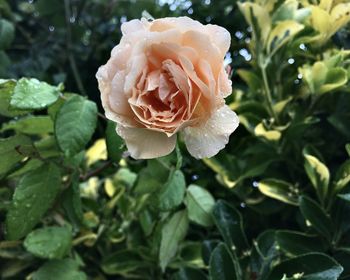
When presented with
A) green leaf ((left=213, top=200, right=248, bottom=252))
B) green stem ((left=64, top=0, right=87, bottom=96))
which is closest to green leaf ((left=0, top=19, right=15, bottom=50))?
green stem ((left=64, top=0, right=87, bottom=96))

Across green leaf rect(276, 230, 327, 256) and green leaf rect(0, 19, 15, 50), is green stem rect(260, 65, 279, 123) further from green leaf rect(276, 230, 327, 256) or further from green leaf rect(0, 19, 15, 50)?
green leaf rect(0, 19, 15, 50)

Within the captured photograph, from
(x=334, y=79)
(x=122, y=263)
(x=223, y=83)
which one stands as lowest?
(x=122, y=263)

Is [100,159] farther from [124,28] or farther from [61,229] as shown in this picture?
[124,28]

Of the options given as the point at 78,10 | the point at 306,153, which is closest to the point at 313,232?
the point at 306,153

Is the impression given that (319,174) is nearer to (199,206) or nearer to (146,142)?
(199,206)

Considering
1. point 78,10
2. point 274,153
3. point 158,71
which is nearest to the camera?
point 158,71

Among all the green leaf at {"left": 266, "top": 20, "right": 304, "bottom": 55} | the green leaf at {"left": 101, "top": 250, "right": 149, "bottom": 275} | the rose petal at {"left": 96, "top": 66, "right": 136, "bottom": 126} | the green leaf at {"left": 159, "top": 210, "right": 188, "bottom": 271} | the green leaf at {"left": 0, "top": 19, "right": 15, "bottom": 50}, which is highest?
the rose petal at {"left": 96, "top": 66, "right": 136, "bottom": 126}

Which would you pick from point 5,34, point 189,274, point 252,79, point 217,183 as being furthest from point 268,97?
point 5,34
